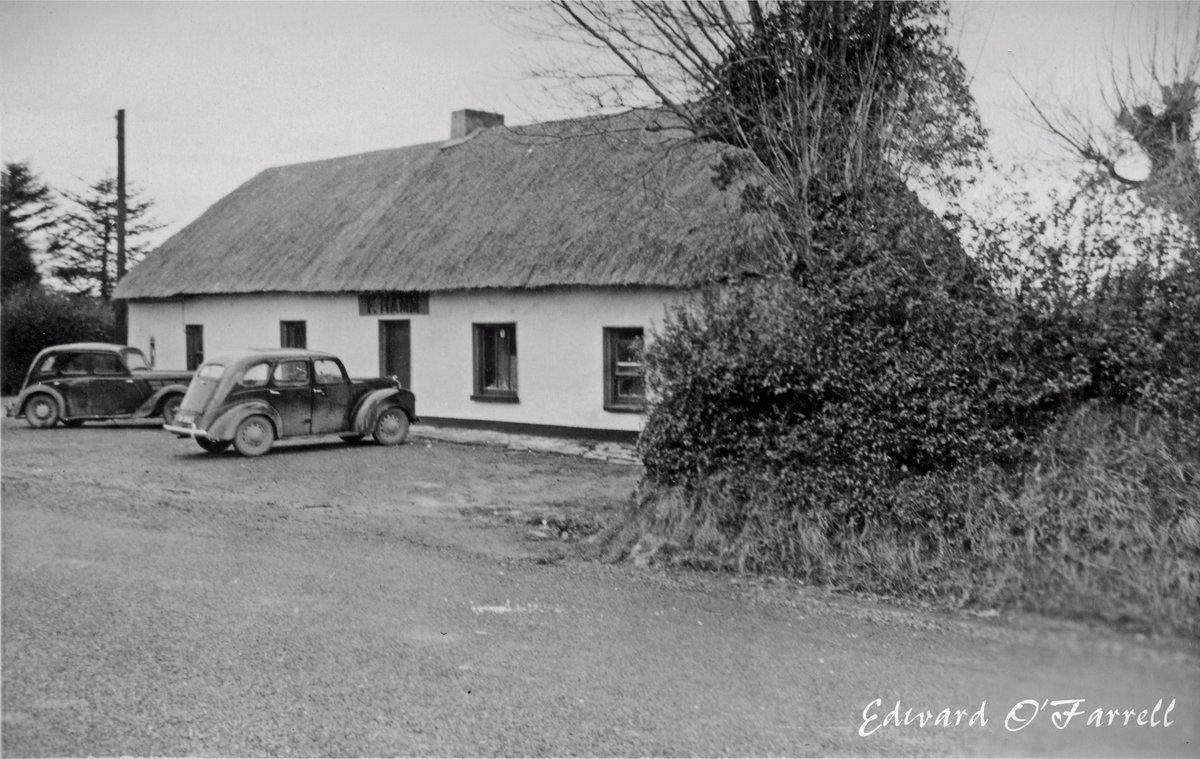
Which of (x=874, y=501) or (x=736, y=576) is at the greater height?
(x=874, y=501)

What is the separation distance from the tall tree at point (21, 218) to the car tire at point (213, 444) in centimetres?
382

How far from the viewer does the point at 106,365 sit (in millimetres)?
19672

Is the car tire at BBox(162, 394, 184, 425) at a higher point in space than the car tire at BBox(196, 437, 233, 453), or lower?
higher

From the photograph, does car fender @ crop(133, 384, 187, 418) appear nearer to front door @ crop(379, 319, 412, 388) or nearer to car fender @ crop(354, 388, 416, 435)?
front door @ crop(379, 319, 412, 388)

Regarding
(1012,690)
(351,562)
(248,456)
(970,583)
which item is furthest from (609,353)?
(1012,690)

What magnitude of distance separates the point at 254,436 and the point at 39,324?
49.1 ft

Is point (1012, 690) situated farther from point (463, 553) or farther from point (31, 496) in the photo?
point (31, 496)

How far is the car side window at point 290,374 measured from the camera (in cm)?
1559

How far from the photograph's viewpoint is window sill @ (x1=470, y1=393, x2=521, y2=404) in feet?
60.1

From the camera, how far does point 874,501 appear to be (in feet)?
24.5

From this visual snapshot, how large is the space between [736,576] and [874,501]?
1.17 metres

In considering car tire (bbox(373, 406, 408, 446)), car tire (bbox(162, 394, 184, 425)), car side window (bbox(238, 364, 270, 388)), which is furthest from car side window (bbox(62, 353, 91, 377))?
car tire (bbox(373, 406, 408, 446))

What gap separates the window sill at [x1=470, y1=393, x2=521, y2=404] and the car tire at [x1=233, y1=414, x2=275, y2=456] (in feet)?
14.2

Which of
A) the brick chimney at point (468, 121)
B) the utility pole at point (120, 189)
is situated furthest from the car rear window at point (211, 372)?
the brick chimney at point (468, 121)
